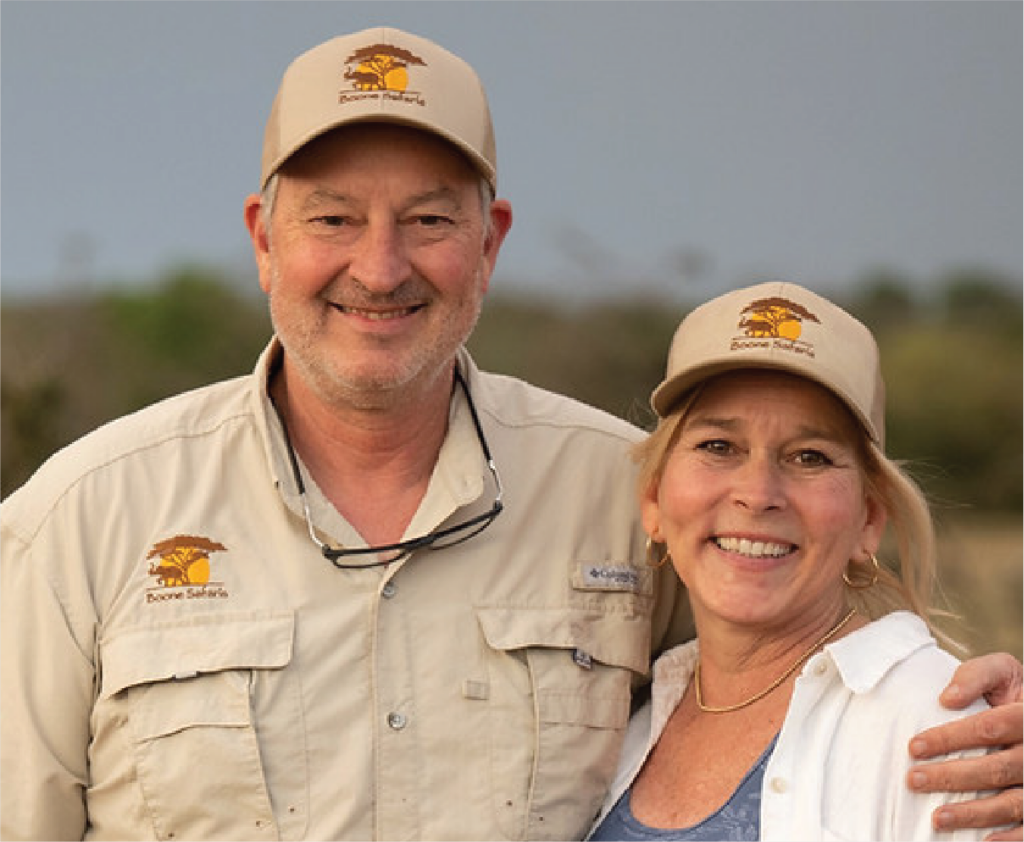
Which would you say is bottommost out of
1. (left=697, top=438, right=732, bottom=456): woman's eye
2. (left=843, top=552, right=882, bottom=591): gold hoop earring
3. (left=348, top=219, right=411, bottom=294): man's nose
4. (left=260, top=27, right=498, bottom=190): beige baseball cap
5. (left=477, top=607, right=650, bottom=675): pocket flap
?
(left=477, top=607, right=650, bottom=675): pocket flap

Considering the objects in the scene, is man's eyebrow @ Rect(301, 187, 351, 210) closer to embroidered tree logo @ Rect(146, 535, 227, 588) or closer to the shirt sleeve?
embroidered tree logo @ Rect(146, 535, 227, 588)

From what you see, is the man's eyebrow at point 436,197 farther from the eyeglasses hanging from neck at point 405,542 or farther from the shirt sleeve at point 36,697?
the shirt sleeve at point 36,697

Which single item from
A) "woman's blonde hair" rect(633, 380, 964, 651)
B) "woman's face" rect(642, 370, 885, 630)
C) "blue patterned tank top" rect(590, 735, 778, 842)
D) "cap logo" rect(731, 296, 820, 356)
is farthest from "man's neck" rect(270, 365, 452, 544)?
"blue patterned tank top" rect(590, 735, 778, 842)

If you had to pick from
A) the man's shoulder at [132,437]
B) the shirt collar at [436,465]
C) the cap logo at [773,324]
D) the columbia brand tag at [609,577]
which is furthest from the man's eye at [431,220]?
the columbia brand tag at [609,577]

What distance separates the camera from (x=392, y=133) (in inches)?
144

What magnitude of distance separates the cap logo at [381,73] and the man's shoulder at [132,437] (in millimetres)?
671

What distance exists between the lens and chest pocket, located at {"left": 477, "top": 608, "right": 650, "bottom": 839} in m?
3.56

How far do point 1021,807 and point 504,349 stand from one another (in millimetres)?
14847

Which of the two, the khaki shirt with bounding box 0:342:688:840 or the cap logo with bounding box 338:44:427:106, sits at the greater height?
the cap logo with bounding box 338:44:427:106

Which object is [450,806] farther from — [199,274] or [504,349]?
[199,274]

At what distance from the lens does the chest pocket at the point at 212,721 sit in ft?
11.3

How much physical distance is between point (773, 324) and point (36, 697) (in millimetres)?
1613

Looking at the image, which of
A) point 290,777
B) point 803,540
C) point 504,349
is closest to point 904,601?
point 803,540

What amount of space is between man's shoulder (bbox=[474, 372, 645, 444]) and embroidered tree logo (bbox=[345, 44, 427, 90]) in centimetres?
71
